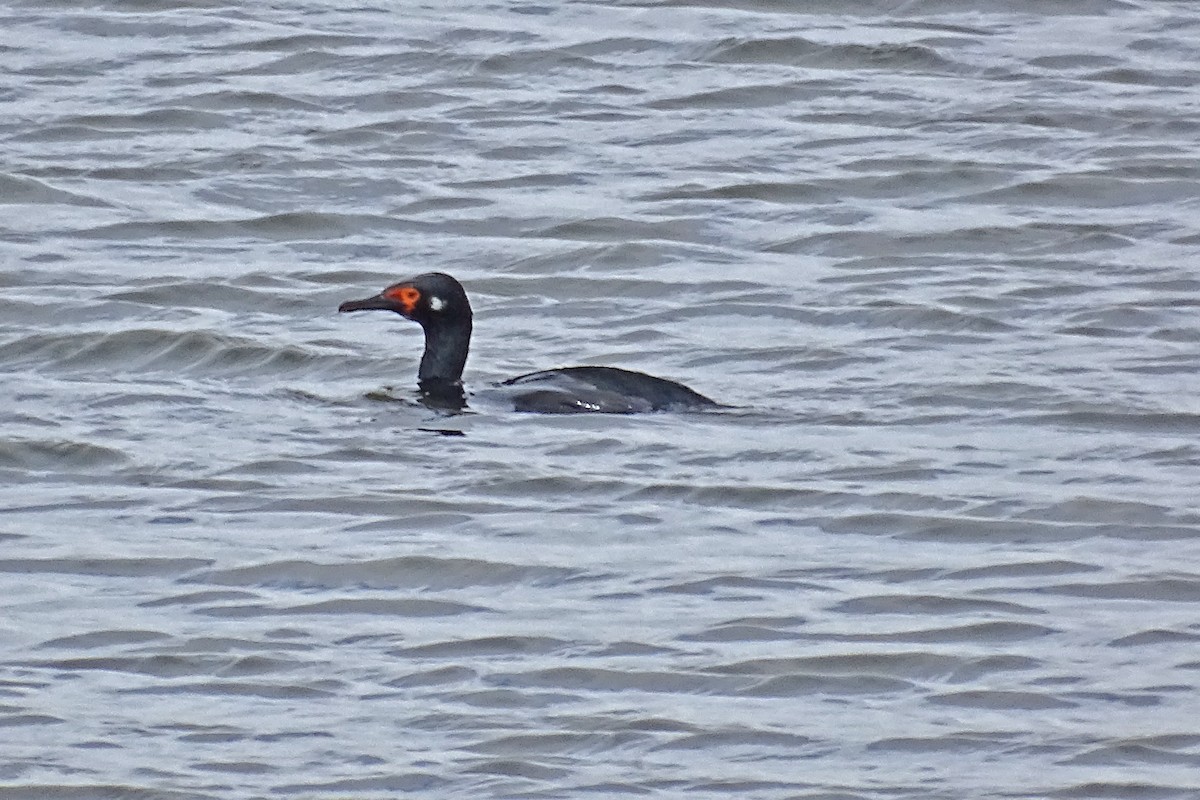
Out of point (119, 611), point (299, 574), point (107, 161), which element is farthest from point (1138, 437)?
point (107, 161)

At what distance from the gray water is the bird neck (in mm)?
142

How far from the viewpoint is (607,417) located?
11703 mm

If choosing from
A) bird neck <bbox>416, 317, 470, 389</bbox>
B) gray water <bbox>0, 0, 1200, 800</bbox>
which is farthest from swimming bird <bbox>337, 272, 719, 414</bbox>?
gray water <bbox>0, 0, 1200, 800</bbox>

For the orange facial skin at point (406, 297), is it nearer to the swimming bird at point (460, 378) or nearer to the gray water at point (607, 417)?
the swimming bird at point (460, 378)

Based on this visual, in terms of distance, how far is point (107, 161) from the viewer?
17.0 m

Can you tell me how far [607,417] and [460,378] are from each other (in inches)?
51.2

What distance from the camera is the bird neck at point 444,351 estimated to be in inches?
499

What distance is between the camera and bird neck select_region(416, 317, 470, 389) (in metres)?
12.7

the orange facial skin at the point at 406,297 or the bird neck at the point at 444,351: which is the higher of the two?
the orange facial skin at the point at 406,297

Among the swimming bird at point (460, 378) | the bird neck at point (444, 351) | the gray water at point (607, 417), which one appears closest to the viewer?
the gray water at point (607, 417)

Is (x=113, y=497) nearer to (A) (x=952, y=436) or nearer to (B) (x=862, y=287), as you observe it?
(A) (x=952, y=436)

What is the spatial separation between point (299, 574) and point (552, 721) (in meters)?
1.73

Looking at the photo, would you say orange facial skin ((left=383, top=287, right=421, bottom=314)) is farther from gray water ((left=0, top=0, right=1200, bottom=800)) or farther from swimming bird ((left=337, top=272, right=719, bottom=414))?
gray water ((left=0, top=0, right=1200, bottom=800))

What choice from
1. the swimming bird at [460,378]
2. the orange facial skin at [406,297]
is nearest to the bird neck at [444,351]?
the swimming bird at [460,378]
